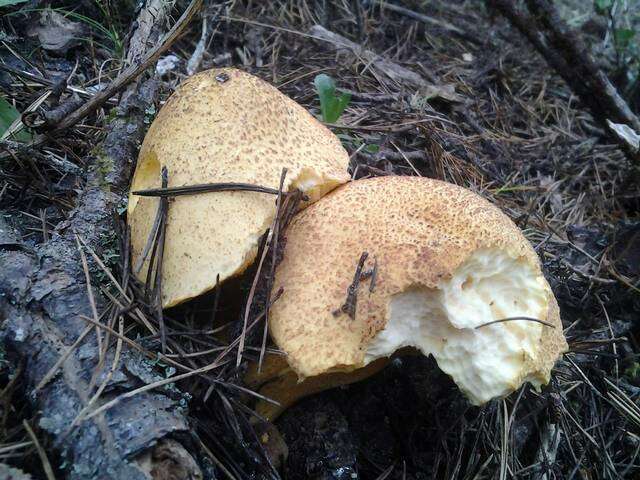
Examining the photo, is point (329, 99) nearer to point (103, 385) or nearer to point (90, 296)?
point (90, 296)

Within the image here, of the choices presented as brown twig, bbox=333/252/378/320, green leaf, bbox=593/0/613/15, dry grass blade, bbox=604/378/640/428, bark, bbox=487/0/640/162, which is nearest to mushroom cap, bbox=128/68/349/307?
brown twig, bbox=333/252/378/320

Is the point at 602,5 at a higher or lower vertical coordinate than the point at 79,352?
higher

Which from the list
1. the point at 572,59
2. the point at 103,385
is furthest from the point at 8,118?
the point at 572,59

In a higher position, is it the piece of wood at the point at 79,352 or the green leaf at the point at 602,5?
the green leaf at the point at 602,5

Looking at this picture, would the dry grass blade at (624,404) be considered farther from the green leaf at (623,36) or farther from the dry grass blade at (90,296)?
the green leaf at (623,36)

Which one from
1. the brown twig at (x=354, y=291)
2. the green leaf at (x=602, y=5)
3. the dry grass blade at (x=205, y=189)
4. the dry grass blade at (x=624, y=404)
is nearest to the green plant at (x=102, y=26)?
the dry grass blade at (x=205, y=189)

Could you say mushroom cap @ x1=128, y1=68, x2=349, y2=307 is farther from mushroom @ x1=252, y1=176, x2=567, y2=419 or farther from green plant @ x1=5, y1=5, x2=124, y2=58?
green plant @ x1=5, y1=5, x2=124, y2=58
